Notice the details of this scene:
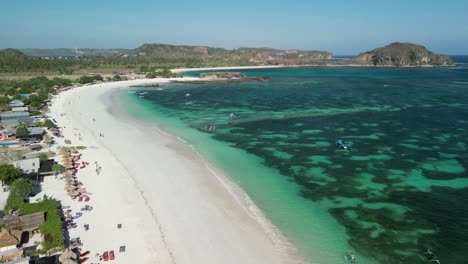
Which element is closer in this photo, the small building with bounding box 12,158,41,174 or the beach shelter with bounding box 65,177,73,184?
the beach shelter with bounding box 65,177,73,184

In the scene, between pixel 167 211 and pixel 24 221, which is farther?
pixel 167 211

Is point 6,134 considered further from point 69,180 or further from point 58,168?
point 69,180

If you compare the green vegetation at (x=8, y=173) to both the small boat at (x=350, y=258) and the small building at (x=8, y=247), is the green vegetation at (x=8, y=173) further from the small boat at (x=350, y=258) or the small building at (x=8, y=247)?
the small boat at (x=350, y=258)

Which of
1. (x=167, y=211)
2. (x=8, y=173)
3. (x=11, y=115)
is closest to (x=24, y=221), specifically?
(x=8, y=173)

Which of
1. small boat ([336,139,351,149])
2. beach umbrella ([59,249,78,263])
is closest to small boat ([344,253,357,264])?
beach umbrella ([59,249,78,263])

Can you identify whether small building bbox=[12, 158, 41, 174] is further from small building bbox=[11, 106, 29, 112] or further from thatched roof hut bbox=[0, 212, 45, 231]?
small building bbox=[11, 106, 29, 112]

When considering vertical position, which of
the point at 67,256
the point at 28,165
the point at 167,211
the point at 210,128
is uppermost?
the point at 210,128
